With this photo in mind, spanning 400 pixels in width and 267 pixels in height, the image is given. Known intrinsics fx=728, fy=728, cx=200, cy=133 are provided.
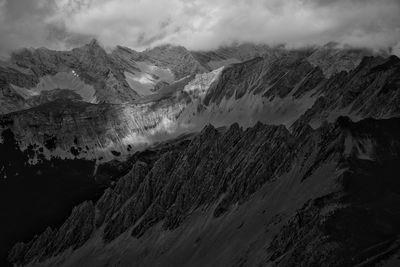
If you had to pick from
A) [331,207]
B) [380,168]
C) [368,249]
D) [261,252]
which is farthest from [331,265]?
[380,168]

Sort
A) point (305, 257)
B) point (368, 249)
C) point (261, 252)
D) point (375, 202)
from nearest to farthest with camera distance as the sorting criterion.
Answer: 1. point (368, 249)
2. point (305, 257)
3. point (375, 202)
4. point (261, 252)

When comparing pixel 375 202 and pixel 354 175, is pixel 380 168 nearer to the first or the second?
pixel 354 175

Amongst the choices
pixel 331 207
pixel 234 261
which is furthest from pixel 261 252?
pixel 331 207

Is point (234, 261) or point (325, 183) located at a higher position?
point (325, 183)

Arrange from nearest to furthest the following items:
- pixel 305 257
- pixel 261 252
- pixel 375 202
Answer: pixel 305 257 → pixel 375 202 → pixel 261 252

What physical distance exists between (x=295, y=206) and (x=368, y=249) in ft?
179

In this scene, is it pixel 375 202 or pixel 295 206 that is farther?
pixel 295 206

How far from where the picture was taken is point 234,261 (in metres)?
196

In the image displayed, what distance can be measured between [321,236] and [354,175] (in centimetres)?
3400

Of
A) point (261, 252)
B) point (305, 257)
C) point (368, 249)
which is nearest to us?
point (368, 249)

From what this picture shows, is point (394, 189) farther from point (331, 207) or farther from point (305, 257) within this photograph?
point (305, 257)

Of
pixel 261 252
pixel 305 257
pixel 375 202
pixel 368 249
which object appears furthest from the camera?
pixel 261 252

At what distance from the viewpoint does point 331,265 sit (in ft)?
479

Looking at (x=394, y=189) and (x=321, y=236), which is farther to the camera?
(x=394, y=189)
